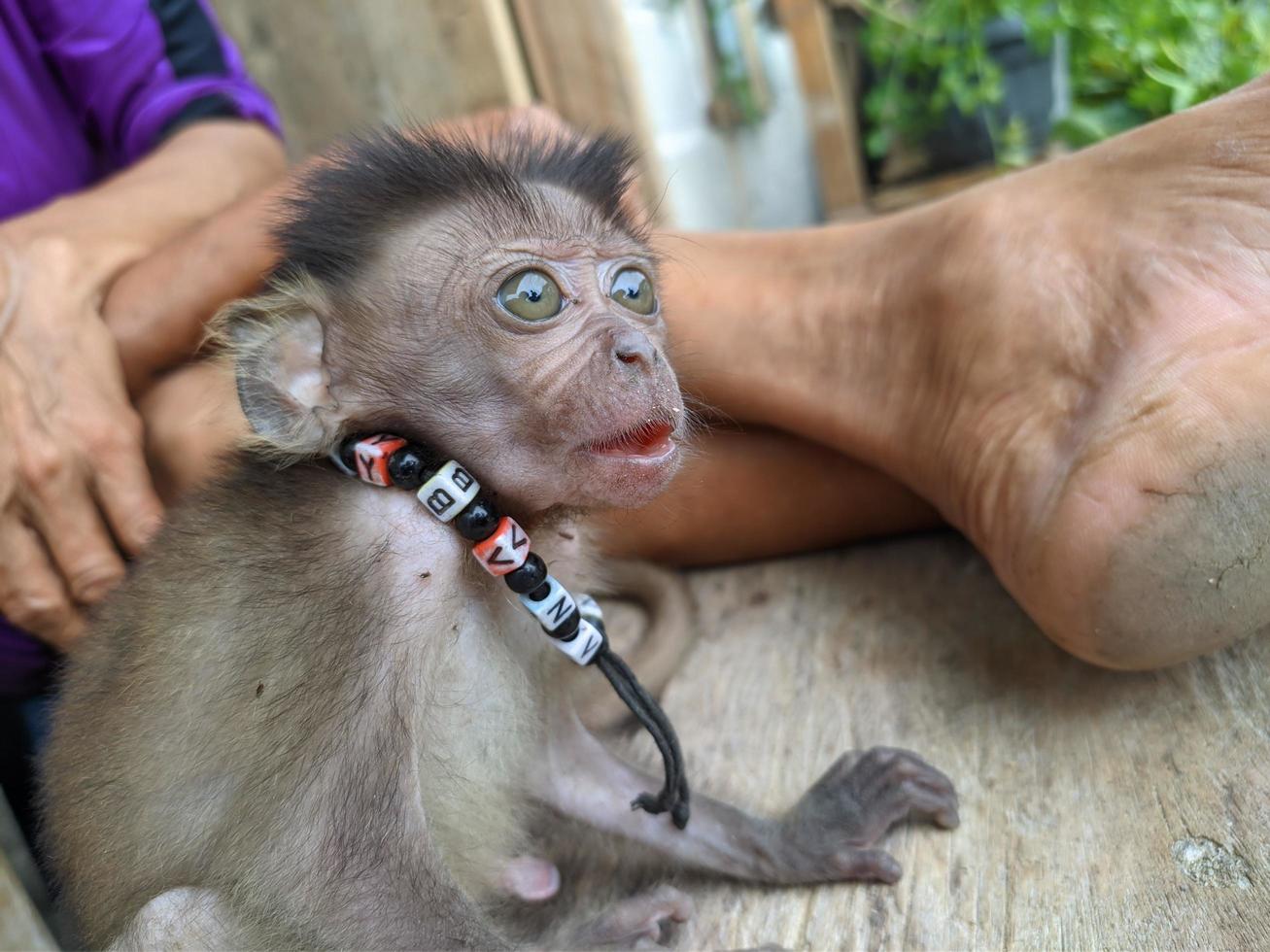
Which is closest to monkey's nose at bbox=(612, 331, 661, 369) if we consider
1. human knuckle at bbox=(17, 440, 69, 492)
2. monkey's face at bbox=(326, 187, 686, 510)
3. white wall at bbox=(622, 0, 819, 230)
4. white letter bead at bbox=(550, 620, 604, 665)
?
monkey's face at bbox=(326, 187, 686, 510)

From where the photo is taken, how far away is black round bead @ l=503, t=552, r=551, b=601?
1425mm

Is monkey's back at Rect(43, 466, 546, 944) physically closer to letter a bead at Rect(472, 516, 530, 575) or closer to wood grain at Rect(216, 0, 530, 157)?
letter a bead at Rect(472, 516, 530, 575)

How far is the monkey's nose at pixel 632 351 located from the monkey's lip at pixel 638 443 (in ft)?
0.27

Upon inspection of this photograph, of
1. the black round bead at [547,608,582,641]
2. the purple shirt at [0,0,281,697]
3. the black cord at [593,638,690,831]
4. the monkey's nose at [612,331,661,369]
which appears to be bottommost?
the black cord at [593,638,690,831]

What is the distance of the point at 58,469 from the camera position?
1897 mm

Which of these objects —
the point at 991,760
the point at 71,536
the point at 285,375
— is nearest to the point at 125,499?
the point at 71,536

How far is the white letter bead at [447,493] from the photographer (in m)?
1.42

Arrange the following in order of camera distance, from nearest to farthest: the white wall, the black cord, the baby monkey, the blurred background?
the baby monkey, the black cord, the blurred background, the white wall

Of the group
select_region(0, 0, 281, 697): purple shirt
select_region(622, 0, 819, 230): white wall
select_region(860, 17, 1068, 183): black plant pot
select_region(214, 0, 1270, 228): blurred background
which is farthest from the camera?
select_region(860, 17, 1068, 183): black plant pot

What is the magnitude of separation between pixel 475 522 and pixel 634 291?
442 millimetres

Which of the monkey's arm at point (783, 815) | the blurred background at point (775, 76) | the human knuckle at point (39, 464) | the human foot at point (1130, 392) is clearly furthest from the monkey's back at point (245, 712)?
the blurred background at point (775, 76)

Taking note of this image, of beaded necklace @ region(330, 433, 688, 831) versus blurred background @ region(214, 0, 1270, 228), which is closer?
beaded necklace @ region(330, 433, 688, 831)

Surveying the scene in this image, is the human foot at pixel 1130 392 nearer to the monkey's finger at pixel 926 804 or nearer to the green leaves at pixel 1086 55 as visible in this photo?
the monkey's finger at pixel 926 804

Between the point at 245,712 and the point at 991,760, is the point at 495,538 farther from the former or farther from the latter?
the point at 991,760
